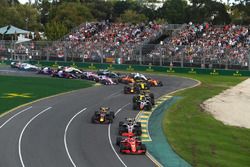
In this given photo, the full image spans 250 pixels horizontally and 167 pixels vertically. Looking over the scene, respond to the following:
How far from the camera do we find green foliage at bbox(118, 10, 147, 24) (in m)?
119

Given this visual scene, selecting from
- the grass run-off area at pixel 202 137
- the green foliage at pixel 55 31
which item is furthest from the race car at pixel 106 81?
the green foliage at pixel 55 31

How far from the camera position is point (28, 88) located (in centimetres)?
5572

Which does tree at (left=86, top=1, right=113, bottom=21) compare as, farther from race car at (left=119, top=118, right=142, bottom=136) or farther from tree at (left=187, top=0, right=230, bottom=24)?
race car at (left=119, top=118, right=142, bottom=136)

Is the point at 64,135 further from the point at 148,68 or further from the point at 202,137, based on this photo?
the point at 148,68

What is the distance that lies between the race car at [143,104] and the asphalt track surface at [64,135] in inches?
26.4

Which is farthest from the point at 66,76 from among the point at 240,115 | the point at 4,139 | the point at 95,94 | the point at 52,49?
the point at 4,139

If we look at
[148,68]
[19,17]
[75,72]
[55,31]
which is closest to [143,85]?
[75,72]

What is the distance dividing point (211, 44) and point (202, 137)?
46.2m

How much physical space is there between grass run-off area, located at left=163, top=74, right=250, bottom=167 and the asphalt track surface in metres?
3.14

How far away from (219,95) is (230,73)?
62.7ft

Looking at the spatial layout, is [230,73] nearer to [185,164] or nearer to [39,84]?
[39,84]

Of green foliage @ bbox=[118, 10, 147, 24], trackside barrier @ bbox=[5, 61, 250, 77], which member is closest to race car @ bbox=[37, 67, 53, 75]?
trackside barrier @ bbox=[5, 61, 250, 77]

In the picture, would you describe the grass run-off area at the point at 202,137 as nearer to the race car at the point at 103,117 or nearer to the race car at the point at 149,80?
the race car at the point at 103,117

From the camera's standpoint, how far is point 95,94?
171ft
